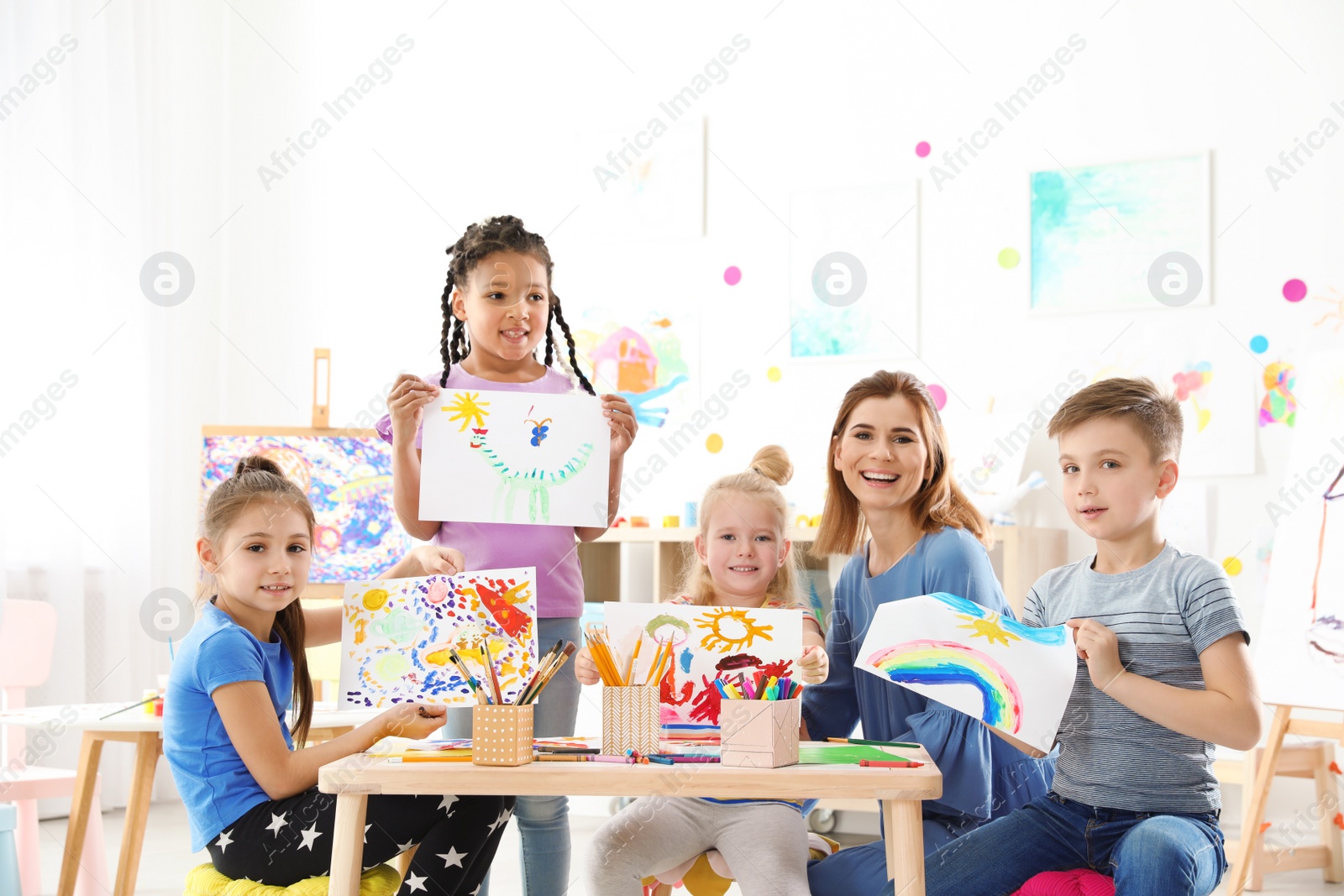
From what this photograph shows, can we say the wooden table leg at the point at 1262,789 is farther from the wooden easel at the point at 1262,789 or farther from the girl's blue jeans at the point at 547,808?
the girl's blue jeans at the point at 547,808

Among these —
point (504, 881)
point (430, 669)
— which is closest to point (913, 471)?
point (430, 669)

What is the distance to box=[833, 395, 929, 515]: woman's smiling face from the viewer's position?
5.80ft

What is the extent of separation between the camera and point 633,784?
124 cm

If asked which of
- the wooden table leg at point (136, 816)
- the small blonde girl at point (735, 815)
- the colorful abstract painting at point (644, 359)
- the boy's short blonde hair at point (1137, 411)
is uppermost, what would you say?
the colorful abstract painting at point (644, 359)

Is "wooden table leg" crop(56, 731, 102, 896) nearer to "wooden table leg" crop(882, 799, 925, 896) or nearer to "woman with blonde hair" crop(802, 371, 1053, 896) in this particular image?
"woman with blonde hair" crop(802, 371, 1053, 896)

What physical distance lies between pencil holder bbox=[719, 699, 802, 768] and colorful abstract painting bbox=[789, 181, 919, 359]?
2.66m

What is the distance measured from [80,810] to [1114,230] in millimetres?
3115

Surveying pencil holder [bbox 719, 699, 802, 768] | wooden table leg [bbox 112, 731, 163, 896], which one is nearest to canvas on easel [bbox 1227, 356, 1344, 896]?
pencil holder [bbox 719, 699, 802, 768]

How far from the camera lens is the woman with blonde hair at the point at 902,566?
64.4 inches

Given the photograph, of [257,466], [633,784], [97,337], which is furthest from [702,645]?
[97,337]

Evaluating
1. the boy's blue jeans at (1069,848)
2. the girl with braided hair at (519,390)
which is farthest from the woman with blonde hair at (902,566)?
the girl with braided hair at (519,390)

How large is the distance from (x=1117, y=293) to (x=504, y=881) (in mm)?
2395

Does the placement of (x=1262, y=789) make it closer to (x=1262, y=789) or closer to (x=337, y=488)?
(x=1262, y=789)

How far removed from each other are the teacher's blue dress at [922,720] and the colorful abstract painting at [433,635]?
443 millimetres
